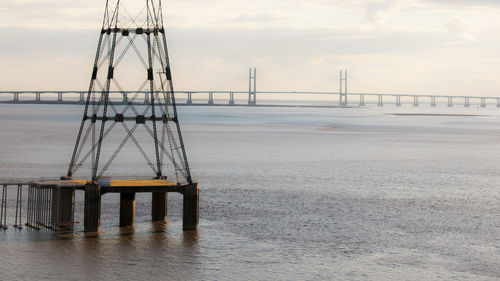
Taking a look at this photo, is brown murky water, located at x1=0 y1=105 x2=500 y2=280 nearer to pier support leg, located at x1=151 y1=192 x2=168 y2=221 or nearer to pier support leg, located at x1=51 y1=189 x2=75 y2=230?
pier support leg, located at x1=151 y1=192 x2=168 y2=221

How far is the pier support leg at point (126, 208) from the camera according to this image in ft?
84.9

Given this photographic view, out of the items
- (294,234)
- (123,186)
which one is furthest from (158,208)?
(294,234)

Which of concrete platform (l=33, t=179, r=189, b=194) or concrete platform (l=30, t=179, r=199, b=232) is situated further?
concrete platform (l=33, t=179, r=189, b=194)

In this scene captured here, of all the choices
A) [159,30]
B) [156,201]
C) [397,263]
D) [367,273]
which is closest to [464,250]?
[397,263]

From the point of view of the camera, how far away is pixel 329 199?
33.7 metres

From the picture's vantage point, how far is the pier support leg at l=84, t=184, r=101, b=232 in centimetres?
2366

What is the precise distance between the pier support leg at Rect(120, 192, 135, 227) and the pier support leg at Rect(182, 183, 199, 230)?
189 centimetres

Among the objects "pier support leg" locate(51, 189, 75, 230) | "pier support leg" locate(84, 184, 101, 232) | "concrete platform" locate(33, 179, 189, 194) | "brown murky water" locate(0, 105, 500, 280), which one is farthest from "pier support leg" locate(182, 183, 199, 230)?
"pier support leg" locate(51, 189, 75, 230)

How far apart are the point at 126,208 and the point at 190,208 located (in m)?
2.32

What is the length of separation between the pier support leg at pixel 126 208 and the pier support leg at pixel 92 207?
1.54 m

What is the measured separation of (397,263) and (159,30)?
1112 centimetres

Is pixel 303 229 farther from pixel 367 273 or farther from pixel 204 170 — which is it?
pixel 204 170

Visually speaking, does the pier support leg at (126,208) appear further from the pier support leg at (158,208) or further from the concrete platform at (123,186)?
the pier support leg at (158,208)

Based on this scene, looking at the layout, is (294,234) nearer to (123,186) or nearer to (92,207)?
(123,186)
